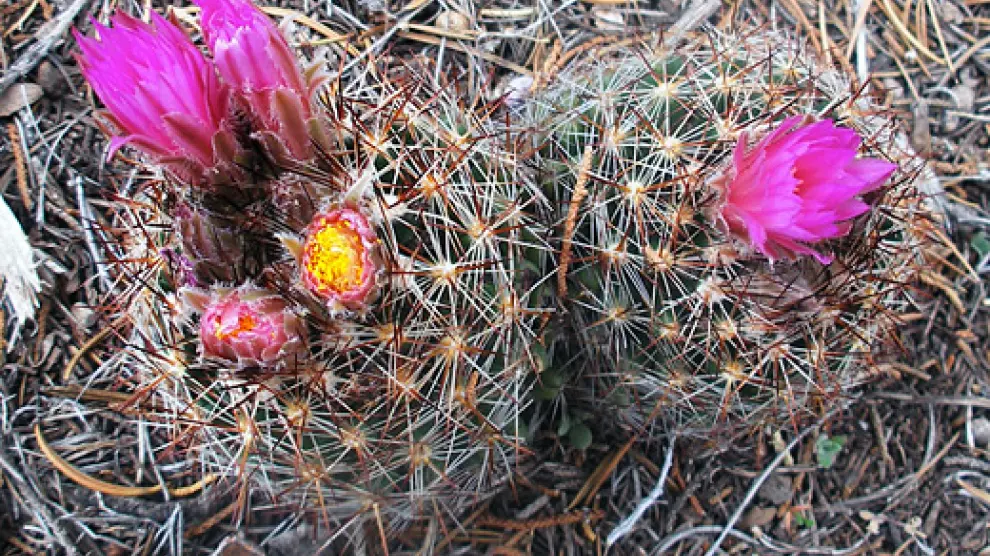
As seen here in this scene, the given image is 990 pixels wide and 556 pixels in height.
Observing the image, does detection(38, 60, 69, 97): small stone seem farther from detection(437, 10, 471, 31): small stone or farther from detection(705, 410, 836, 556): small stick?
detection(705, 410, 836, 556): small stick

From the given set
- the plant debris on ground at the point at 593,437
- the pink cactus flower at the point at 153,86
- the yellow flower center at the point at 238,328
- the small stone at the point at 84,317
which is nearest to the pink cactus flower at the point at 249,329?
the yellow flower center at the point at 238,328

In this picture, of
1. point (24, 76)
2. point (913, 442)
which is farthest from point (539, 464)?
point (24, 76)

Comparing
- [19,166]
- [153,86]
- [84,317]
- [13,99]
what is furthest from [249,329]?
[13,99]

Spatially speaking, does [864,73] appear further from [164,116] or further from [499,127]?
[164,116]

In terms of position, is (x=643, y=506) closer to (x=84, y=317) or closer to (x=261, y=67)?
(x=261, y=67)

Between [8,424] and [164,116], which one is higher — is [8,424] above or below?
below

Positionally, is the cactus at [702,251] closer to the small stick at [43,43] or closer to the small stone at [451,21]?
the small stone at [451,21]
